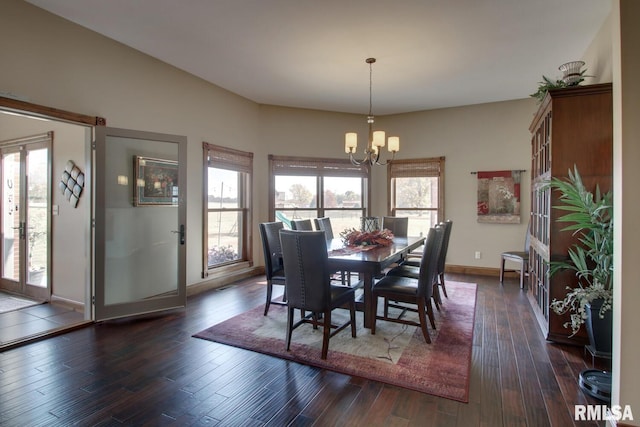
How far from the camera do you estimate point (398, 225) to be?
5.16 metres

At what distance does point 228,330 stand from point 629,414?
2985 millimetres

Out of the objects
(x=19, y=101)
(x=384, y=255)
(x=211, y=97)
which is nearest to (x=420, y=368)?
(x=384, y=255)

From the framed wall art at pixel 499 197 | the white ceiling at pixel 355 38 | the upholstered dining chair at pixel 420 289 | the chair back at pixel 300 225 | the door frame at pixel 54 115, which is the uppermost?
the white ceiling at pixel 355 38

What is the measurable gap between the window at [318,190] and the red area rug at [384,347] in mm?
2633

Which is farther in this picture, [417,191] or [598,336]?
[417,191]

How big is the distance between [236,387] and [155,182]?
8.64 ft

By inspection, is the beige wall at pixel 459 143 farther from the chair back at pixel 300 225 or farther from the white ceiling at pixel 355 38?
the chair back at pixel 300 225

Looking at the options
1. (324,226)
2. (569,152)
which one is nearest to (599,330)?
(569,152)

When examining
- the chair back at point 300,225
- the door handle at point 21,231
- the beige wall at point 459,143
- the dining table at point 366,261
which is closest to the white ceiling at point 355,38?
the beige wall at point 459,143

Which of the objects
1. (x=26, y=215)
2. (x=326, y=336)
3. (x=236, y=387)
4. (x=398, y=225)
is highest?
(x=26, y=215)

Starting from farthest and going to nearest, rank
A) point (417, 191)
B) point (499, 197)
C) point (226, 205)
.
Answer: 1. point (417, 191)
2. point (499, 197)
3. point (226, 205)

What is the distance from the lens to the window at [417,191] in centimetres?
621

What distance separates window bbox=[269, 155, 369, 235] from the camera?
6.09 m
